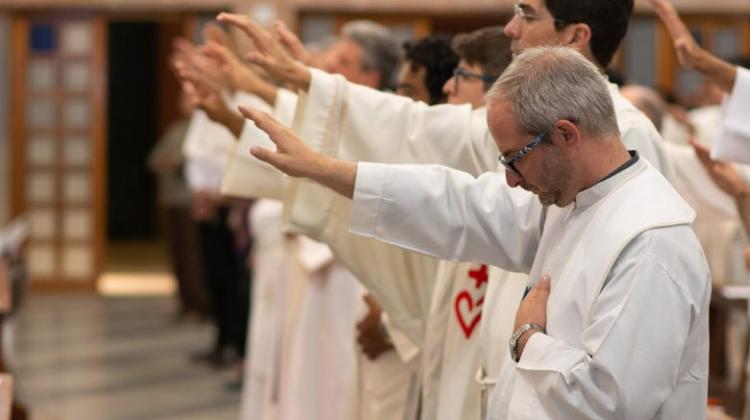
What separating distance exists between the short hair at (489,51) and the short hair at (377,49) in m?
1.42

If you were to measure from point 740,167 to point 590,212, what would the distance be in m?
3.01

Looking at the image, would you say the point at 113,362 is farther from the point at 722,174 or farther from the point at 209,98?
the point at 722,174

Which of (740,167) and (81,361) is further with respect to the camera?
(81,361)

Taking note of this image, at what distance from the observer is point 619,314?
2.47m

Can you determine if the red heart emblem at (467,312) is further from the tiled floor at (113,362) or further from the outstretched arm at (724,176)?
the tiled floor at (113,362)

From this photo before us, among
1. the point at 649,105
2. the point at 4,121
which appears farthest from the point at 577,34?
the point at 4,121

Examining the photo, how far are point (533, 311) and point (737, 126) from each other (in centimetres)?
167

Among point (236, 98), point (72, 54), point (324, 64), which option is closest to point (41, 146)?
point (72, 54)

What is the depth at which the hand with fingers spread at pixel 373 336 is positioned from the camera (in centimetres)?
425

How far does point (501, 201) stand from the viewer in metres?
3.12

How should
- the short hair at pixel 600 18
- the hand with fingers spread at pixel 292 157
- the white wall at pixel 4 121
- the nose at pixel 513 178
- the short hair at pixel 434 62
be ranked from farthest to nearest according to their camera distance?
1. the white wall at pixel 4 121
2. the short hair at pixel 434 62
3. the short hair at pixel 600 18
4. the hand with fingers spread at pixel 292 157
5. the nose at pixel 513 178

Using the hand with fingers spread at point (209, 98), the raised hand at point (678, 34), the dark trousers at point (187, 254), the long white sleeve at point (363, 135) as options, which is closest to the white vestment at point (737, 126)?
the raised hand at point (678, 34)

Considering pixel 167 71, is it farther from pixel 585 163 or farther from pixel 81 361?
pixel 585 163

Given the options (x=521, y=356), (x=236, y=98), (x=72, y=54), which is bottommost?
(x=72, y=54)
